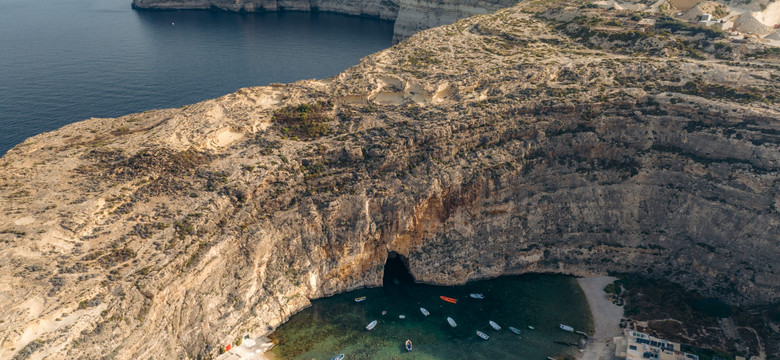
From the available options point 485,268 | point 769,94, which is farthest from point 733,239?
point 485,268

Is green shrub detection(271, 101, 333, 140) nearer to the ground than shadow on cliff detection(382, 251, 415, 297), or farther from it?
farther from it

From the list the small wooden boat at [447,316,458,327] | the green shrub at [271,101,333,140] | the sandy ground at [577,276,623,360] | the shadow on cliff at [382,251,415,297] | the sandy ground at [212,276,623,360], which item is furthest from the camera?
the shadow on cliff at [382,251,415,297]

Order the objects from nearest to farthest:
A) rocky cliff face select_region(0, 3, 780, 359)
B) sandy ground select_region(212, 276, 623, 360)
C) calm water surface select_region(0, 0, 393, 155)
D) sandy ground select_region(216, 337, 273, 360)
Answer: sandy ground select_region(216, 337, 273, 360), rocky cliff face select_region(0, 3, 780, 359), sandy ground select_region(212, 276, 623, 360), calm water surface select_region(0, 0, 393, 155)

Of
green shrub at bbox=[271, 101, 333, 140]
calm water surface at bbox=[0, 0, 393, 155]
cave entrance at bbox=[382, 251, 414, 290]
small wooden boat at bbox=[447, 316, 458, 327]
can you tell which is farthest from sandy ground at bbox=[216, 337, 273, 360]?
calm water surface at bbox=[0, 0, 393, 155]

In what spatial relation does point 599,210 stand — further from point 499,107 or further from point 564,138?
point 499,107

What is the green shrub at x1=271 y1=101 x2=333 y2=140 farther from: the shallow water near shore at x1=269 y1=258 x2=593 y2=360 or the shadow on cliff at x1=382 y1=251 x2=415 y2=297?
the shallow water near shore at x1=269 y1=258 x2=593 y2=360

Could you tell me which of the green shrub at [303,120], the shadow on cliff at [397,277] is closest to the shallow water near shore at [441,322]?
the shadow on cliff at [397,277]

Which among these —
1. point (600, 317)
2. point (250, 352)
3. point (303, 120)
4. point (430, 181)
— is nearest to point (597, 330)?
point (600, 317)
